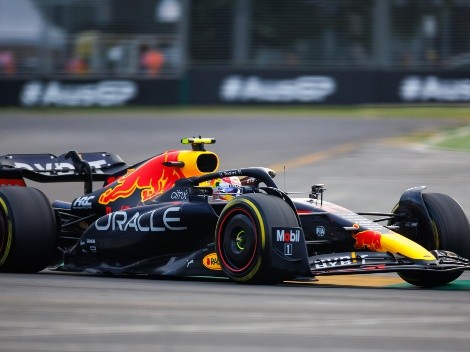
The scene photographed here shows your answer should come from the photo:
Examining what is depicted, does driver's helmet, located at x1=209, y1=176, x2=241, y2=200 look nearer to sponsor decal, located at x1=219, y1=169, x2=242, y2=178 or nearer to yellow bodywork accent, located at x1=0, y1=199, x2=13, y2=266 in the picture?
sponsor decal, located at x1=219, y1=169, x2=242, y2=178

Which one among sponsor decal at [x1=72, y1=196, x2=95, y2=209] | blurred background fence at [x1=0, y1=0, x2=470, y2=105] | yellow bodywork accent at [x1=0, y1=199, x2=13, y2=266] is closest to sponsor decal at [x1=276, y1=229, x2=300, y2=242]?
yellow bodywork accent at [x1=0, y1=199, x2=13, y2=266]

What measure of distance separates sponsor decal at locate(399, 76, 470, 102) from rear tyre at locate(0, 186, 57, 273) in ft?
73.6

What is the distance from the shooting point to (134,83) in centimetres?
3384

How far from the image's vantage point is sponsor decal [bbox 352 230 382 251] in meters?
9.50

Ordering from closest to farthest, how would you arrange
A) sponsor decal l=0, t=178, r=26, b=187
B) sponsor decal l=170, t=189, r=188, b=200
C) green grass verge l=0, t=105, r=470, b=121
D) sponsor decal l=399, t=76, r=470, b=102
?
sponsor decal l=170, t=189, r=188, b=200 < sponsor decal l=0, t=178, r=26, b=187 < green grass verge l=0, t=105, r=470, b=121 < sponsor decal l=399, t=76, r=470, b=102

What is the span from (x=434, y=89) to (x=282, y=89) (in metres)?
4.09

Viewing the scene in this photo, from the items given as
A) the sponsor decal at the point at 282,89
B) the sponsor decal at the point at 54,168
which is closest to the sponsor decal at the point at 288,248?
the sponsor decal at the point at 54,168

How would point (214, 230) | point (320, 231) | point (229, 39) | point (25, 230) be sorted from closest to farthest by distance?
1. point (320, 231)
2. point (214, 230)
3. point (25, 230)
4. point (229, 39)

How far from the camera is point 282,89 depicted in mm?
33281

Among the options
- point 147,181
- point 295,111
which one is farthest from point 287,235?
point 295,111

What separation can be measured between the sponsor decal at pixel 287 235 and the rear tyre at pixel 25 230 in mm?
2400

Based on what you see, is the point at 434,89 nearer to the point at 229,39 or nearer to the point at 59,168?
the point at 229,39

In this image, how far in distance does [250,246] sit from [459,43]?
25.1m

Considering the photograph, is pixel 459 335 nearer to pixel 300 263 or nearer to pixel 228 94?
pixel 300 263
